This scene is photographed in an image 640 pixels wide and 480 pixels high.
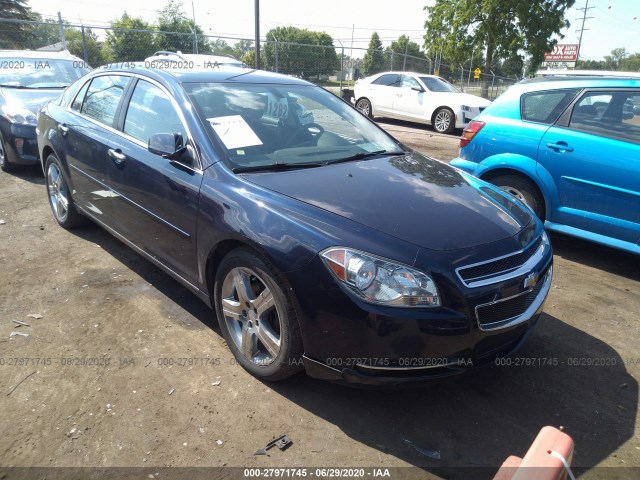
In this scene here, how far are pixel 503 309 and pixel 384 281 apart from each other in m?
0.68

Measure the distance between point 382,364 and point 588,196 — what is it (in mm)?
3107

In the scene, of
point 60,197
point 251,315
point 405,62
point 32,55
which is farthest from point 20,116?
point 405,62

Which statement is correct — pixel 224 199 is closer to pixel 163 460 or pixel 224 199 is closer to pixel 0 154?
pixel 163 460

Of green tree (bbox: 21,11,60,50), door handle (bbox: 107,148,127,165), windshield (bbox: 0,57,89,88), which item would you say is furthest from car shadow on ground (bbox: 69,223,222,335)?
green tree (bbox: 21,11,60,50)

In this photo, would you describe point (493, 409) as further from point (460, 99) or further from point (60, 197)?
Answer: point (460, 99)

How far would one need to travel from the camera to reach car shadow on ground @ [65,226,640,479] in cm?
239

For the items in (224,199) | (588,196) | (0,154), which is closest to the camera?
Result: (224,199)

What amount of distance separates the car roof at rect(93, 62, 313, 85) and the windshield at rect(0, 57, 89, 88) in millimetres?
4582

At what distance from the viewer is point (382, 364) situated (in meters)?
2.32

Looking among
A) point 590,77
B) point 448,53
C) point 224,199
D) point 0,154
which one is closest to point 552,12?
point 448,53

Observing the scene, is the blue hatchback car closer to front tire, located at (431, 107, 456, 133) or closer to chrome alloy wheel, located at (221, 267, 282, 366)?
chrome alloy wheel, located at (221, 267, 282, 366)

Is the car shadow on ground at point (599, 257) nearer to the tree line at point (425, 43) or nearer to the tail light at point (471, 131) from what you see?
the tail light at point (471, 131)

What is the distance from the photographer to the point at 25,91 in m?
7.41

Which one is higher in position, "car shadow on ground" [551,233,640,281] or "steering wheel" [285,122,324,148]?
"steering wheel" [285,122,324,148]
